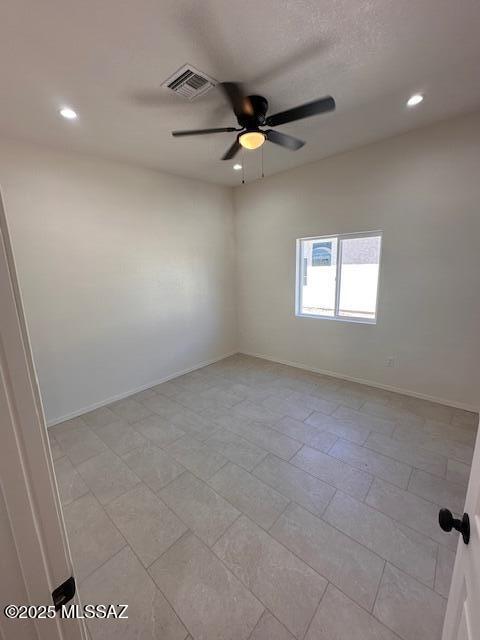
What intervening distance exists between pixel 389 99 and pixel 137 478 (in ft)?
12.8

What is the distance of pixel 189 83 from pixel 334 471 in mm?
3242

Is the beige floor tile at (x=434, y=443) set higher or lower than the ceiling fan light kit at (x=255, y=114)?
lower

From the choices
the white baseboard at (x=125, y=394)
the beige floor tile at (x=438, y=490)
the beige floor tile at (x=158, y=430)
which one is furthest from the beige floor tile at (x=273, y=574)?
the white baseboard at (x=125, y=394)

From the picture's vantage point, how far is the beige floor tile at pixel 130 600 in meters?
1.25

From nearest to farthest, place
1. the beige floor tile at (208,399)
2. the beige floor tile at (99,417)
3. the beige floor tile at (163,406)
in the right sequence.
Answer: the beige floor tile at (99,417) → the beige floor tile at (163,406) → the beige floor tile at (208,399)

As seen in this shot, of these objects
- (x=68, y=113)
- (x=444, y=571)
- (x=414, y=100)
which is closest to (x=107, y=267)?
(x=68, y=113)

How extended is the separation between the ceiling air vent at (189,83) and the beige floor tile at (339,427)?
317cm

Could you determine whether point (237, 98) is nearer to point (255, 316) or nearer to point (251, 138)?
point (251, 138)

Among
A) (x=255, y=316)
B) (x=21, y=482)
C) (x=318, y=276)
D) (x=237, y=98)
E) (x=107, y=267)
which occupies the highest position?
(x=237, y=98)

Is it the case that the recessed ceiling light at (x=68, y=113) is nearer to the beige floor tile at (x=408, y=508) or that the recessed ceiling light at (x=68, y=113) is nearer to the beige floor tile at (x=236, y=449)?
the beige floor tile at (x=236, y=449)

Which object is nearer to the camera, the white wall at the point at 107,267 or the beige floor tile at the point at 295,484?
the beige floor tile at the point at 295,484

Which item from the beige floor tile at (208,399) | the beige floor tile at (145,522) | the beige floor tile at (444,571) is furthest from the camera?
the beige floor tile at (208,399)

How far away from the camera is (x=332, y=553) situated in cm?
156

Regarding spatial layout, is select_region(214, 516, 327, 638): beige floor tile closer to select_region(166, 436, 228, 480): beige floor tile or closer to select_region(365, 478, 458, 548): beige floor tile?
select_region(166, 436, 228, 480): beige floor tile
